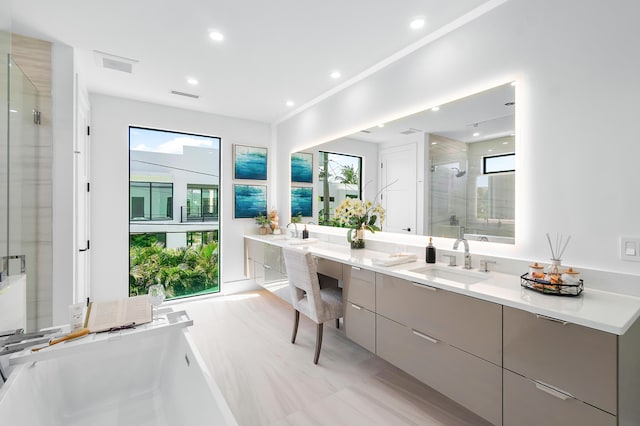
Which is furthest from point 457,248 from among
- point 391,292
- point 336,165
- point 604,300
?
point 336,165

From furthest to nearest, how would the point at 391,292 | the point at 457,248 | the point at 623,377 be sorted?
the point at 457,248
the point at 391,292
the point at 623,377

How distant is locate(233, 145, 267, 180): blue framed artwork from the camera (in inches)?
170

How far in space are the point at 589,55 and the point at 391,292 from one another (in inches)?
66.5

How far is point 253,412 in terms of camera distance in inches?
72.2

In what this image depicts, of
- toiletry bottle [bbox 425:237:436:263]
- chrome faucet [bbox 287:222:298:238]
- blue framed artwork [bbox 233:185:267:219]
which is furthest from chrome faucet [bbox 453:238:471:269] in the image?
blue framed artwork [bbox 233:185:267:219]

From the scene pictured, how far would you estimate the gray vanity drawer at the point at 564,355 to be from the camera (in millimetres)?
1089

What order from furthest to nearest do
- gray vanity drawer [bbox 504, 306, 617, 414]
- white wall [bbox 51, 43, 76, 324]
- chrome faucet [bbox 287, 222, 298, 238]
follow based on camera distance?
chrome faucet [bbox 287, 222, 298, 238], white wall [bbox 51, 43, 76, 324], gray vanity drawer [bbox 504, 306, 617, 414]

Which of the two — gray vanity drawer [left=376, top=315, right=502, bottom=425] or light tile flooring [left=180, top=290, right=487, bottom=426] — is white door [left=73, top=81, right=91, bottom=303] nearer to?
light tile flooring [left=180, top=290, right=487, bottom=426]

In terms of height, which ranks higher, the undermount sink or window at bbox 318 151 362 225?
window at bbox 318 151 362 225

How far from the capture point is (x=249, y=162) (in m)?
4.45

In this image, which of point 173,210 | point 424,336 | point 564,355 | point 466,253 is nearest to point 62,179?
point 173,210

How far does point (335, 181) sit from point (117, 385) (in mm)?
2604

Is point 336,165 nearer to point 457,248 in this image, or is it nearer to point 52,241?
point 457,248

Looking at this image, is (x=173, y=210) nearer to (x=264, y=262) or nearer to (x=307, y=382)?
(x=264, y=262)
